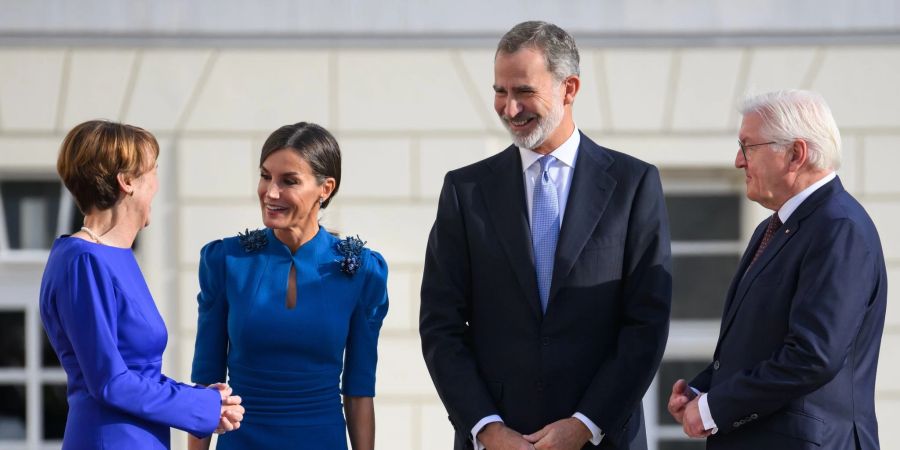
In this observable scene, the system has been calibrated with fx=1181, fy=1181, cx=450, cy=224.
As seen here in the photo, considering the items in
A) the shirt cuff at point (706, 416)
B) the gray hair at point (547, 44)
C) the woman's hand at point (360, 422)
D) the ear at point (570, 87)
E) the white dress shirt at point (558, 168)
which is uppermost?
the gray hair at point (547, 44)

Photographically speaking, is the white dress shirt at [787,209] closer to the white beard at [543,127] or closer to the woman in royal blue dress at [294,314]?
the white beard at [543,127]

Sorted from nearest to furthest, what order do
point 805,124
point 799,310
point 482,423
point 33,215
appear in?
point 799,310, point 805,124, point 482,423, point 33,215

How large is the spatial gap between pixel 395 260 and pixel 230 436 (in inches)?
106

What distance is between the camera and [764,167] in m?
2.98

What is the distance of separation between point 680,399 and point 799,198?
1.99ft

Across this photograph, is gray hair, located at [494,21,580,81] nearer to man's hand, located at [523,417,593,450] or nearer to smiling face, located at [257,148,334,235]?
smiling face, located at [257,148,334,235]

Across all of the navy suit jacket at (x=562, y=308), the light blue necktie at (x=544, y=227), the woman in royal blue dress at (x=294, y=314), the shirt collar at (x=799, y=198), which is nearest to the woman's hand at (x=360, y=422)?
the woman in royal blue dress at (x=294, y=314)

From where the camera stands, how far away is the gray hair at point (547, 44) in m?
A: 3.07

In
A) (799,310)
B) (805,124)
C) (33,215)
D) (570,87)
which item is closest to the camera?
(799,310)

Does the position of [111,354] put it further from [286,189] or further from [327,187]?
[327,187]

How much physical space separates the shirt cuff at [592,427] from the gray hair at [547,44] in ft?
2.88

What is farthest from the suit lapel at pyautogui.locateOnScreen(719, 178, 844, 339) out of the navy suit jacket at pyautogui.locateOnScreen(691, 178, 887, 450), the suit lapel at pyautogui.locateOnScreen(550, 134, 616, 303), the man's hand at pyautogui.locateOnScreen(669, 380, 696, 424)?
the suit lapel at pyautogui.locateOnScreen(550, 134, 616, 303)

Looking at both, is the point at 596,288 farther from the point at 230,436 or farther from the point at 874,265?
the point at 230,436

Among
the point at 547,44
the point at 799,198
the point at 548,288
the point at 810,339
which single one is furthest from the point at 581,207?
the point at 810,339
